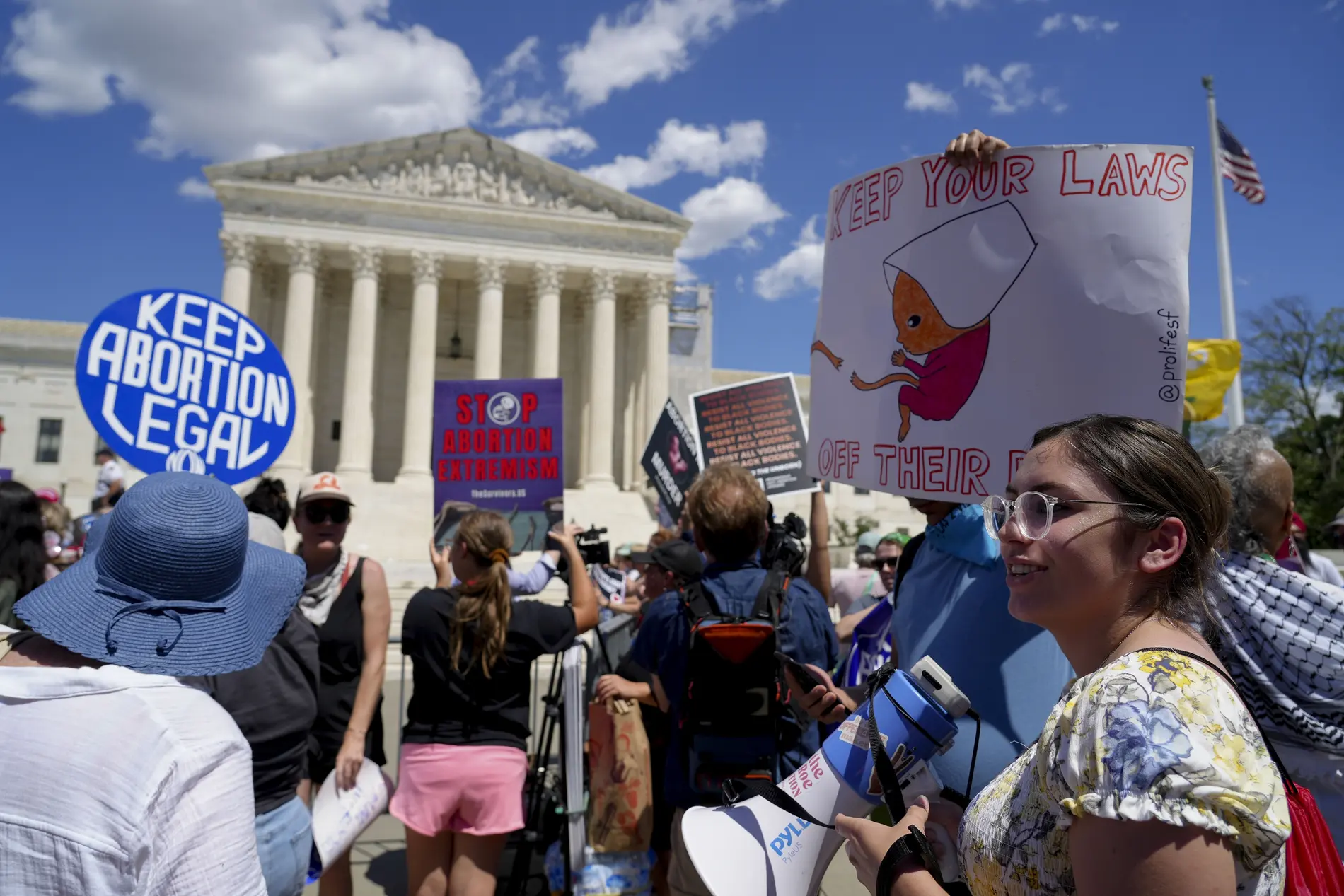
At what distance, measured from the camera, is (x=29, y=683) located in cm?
139

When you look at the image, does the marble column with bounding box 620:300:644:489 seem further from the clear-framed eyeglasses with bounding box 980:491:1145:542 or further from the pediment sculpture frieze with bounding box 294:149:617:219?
the clear-framed eyeglasses with bounding box 980:491:1145:542

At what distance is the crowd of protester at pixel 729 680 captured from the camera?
1258 mm

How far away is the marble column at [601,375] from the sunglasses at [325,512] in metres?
29.4

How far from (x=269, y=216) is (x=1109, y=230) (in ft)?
112

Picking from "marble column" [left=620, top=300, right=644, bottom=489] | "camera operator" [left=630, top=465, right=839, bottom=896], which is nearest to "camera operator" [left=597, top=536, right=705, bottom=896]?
"camera operator" [left=630, top=465, right=839, bottom=896]

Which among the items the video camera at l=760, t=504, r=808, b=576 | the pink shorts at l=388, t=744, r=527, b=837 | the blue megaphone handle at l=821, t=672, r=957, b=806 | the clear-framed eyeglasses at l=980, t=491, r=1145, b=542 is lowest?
the pink shorts at l=388, t=744, r=527, b=837

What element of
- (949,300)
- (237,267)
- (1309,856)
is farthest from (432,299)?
(1309,856)

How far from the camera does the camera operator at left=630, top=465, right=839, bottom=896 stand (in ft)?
10.8

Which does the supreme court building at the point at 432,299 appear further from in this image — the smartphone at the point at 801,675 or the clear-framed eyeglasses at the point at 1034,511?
the clear-framed eyeglasses at the point at 1034,511

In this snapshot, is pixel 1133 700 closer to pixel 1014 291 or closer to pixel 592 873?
pixel 1014 291

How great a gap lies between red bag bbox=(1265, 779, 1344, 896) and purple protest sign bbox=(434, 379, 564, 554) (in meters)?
5.67

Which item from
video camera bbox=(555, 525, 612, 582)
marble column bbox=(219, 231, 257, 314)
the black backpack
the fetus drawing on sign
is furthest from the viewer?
marble column bbox=(219, 231, 257, 314)

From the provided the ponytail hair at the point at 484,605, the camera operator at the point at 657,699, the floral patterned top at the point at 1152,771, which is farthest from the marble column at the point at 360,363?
the floral patterned top at the point at 1152,771

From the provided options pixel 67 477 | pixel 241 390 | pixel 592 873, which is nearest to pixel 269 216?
pixel 67 477
